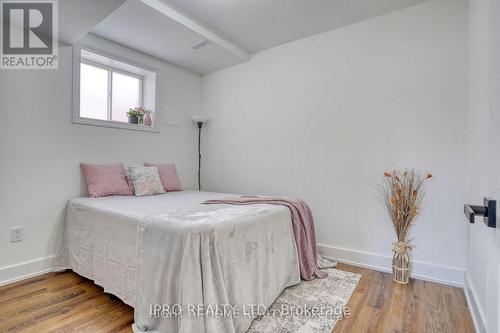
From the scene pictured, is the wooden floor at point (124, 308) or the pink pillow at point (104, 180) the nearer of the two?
the wooden floor at point (124, 308)

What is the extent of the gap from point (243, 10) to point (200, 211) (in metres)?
1.98

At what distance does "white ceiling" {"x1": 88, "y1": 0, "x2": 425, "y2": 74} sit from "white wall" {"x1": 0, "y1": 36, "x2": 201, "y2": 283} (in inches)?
17.8

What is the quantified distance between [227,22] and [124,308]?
2752 mm

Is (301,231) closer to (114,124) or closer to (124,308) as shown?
(124,308)

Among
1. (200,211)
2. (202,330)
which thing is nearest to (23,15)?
(200,211)

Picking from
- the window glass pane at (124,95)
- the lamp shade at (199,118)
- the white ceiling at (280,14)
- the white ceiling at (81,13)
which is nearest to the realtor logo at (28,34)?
the white ceiling at (81,13)

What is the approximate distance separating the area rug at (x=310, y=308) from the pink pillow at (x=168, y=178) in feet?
5.98

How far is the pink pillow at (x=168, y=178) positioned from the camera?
3070mm

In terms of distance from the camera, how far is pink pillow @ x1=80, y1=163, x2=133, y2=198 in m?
2.49

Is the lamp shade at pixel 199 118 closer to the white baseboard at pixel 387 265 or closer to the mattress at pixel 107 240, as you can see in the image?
the mattress at pixel 107 240

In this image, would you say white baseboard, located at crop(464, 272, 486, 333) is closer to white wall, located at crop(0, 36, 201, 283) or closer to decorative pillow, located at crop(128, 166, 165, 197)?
decorative pillow, located at crop(128, 166, 165, 197)

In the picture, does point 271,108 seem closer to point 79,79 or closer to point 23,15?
point 79,79

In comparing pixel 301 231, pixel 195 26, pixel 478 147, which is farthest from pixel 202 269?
pixel 195 26

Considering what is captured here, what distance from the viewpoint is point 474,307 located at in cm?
165
